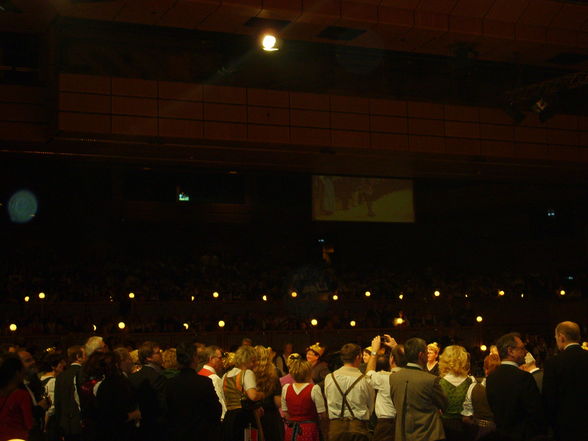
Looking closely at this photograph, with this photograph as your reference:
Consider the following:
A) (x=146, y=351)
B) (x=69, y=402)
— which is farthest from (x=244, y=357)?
(x=69, y=402)

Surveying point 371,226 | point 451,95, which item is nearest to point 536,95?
point 451,95

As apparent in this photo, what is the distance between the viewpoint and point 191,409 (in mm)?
6730

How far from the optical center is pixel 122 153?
42.1ft

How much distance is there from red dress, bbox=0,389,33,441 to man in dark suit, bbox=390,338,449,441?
2985 millimetres

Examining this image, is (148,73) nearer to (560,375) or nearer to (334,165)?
(334,165)

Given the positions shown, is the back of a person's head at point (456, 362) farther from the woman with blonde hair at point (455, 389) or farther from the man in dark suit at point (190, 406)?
the man in dark suit at point (190, 406)

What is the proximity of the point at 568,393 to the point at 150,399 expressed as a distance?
382 centimetres

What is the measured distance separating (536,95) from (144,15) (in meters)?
6.41

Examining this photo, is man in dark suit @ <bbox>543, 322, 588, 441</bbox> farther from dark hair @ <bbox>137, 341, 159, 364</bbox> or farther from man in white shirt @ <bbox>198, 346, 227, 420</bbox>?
dark hair @ <bbox>137, 341, 159, 364</bbox>

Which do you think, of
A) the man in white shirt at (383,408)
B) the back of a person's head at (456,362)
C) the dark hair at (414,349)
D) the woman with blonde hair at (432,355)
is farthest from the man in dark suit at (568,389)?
the woman with blonde hair at (432,355)

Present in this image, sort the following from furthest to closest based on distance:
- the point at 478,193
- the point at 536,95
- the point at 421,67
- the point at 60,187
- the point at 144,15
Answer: the point at 478,193 → the point at 60,187 → the point at 421,67 → the point at 536,95 → the point at 144,15

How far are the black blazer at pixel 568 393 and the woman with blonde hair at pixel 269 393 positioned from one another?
2.66 m

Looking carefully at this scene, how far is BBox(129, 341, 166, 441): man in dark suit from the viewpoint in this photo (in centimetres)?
718

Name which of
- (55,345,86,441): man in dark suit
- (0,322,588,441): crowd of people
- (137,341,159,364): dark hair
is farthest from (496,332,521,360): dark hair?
(55,345,86,441): man in dark suit
